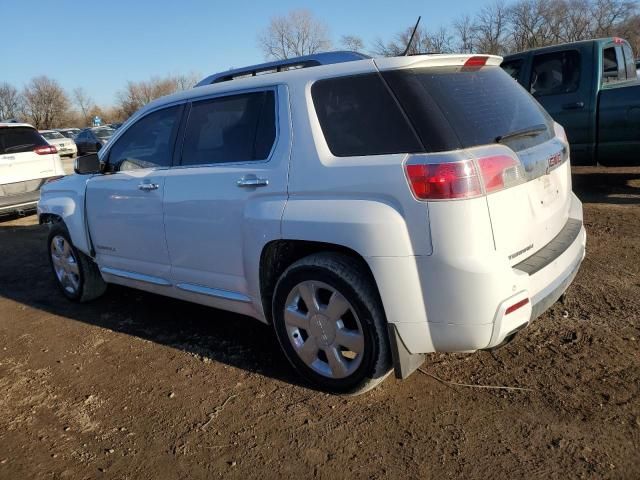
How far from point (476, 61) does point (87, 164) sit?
3175 millimetres

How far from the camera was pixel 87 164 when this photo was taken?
457 cm

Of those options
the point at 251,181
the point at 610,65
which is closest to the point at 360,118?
the point at 251,181

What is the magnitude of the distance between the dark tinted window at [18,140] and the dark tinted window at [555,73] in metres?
7.89

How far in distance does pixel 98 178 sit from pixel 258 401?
249 cm

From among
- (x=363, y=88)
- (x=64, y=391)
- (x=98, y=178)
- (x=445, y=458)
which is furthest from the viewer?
(x=98, y=178)

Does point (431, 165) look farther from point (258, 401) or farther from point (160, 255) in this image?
point (160, 255)

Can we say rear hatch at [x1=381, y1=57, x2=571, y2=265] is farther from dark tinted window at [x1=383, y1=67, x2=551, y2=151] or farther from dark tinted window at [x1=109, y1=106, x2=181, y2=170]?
dark tinted window at [x1=109, y1=106, x2=181, y2=170]

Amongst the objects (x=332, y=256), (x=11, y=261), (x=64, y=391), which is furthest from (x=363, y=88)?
(x=11, y=261)

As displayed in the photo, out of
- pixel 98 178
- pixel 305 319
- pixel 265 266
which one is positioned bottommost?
pixel 305 319

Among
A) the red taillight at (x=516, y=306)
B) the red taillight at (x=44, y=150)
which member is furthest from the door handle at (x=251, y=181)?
the red taillight at (x=44, y=150)

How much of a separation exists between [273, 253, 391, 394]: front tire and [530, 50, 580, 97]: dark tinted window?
5.75 meters

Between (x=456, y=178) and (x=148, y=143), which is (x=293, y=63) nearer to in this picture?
(x=148, y=143)

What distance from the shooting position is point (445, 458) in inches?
101

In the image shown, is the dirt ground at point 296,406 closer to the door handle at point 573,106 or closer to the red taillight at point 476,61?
the red taillight at point 476,61
